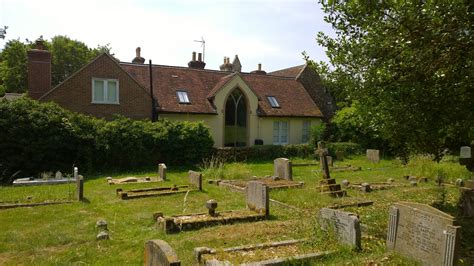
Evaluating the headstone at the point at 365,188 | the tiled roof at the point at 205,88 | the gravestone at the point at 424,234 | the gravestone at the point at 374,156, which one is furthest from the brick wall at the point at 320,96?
the gravestone at the point at 424,234

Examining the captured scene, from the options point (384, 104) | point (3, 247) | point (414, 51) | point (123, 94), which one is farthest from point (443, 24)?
point (123, 94)

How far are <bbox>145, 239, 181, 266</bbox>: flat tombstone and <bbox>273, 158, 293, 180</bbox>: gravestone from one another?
11011mm

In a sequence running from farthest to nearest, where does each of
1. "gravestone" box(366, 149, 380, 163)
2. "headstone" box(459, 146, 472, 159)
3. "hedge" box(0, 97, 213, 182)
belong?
"gravestone" box(366, 149, 380, 163) → "hedge" box(0, 97, 213, 182) → "headstone" box(459, 146, 472, 159)

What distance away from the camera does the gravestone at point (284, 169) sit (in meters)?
16.5

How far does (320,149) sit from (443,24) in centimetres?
733

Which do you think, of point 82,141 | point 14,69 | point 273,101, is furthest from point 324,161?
point 14,69

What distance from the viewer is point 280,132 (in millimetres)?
30719

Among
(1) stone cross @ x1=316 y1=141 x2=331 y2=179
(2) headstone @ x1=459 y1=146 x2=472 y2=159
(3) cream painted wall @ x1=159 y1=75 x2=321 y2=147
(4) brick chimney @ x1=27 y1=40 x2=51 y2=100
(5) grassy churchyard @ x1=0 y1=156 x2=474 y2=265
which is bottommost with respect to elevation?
(5) grassy churchyard @ x1=0 y1=156 x2=474 y2=265

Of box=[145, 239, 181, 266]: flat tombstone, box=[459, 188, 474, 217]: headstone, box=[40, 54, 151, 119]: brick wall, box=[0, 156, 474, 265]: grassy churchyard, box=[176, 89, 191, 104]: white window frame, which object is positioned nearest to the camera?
box=[145, 239, 181, 266]: flat tombstone

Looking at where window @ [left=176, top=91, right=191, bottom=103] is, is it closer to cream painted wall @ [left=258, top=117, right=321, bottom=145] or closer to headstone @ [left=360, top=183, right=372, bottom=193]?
cream painted wall @ [left=258, top=117, right=321, bottom=145]

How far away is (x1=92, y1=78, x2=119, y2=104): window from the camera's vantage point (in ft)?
78.8

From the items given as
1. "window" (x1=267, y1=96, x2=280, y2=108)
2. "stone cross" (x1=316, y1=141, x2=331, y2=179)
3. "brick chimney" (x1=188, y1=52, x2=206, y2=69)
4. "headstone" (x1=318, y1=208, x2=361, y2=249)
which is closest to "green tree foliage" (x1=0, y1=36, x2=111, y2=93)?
"brick chimney" (x1=188, y1=52, x2=206, y2=69)

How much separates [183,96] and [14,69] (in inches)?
1138

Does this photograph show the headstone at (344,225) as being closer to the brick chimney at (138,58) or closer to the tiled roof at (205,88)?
the tiled roof at (205,88)
